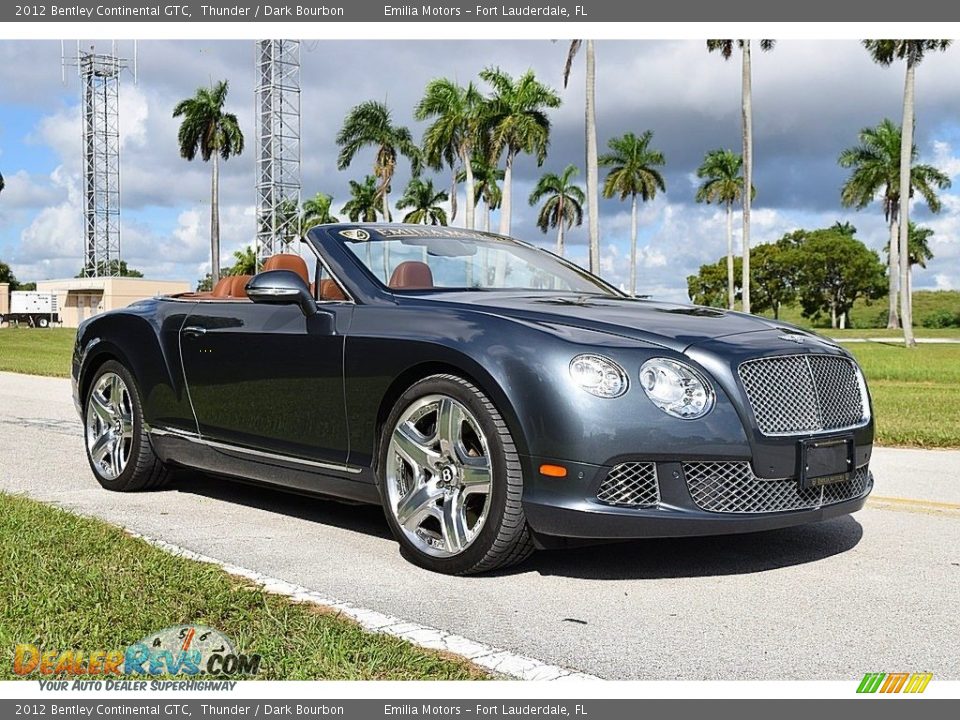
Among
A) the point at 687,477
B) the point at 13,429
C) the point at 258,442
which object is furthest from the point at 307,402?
the point at 13,429

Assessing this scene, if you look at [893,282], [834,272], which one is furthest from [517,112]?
[834,272]

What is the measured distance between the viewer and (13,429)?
1022 centimetres

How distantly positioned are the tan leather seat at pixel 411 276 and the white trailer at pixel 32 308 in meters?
80.7

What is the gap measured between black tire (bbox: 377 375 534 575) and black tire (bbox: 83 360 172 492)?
2.54m

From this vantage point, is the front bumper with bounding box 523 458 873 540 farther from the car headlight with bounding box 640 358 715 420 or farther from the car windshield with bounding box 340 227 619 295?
the car windshield with bounding box 340 227 619 295

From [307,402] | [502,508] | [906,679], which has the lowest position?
[906,679]

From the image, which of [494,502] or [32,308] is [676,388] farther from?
[32,308]

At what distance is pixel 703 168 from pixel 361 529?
70808 millimetres

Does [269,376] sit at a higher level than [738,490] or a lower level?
higher

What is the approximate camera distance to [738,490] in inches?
175

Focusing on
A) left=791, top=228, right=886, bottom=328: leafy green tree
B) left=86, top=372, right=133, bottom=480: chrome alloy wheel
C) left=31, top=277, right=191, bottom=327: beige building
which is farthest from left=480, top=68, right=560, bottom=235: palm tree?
left=791, top=228, right=886, bottom=328: leafy green tree

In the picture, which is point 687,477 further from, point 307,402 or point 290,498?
point 290,498

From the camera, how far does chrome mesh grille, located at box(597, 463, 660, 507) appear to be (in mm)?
4359

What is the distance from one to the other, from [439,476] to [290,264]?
1.85m
